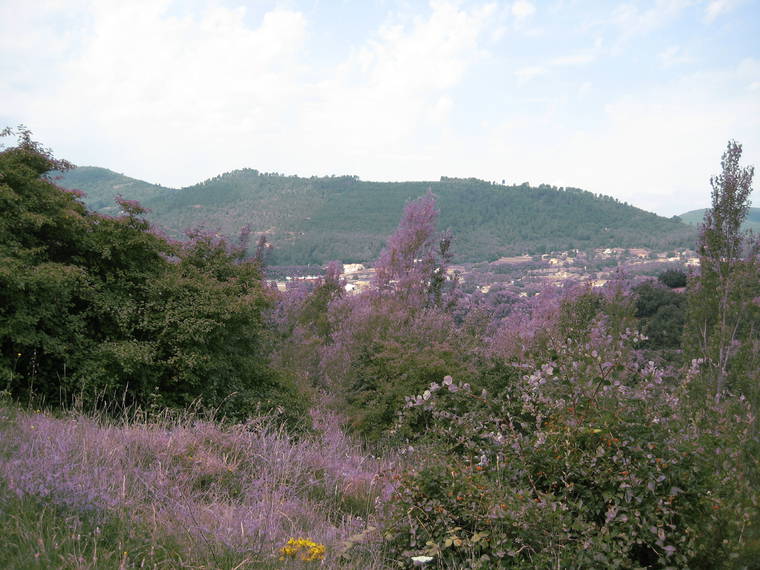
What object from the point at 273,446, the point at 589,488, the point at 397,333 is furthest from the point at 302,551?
the point at 397,333

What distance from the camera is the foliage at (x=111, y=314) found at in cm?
754

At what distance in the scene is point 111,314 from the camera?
8414 millimetres

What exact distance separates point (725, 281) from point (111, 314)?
17.2 meters

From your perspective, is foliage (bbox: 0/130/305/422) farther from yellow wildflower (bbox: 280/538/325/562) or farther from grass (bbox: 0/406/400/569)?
yellow wildflower (bbox: 280/538/325/562)

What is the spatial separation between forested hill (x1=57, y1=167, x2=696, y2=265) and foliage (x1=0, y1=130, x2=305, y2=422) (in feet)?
181

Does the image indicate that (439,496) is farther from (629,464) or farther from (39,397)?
(39,397)

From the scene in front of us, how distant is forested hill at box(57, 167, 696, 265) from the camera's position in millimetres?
73438

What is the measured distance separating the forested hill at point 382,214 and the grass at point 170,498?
196ft

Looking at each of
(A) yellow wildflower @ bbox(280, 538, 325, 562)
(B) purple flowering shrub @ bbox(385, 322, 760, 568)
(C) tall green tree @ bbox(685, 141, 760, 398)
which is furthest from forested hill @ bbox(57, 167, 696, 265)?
(A) yellow wildflower @ bbox(280, 538, 325, 562)

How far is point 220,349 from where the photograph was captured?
938 centimetres

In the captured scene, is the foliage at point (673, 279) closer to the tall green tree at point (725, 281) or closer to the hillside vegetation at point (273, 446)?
the tall green tree at point (725, 281)

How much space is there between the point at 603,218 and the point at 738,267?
79.4 m

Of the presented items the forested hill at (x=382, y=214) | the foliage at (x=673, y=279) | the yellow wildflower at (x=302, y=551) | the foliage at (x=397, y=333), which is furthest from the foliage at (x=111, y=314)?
the forested hill at (x=382, y=214)

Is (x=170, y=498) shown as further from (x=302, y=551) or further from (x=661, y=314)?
(x=661, y=314)
